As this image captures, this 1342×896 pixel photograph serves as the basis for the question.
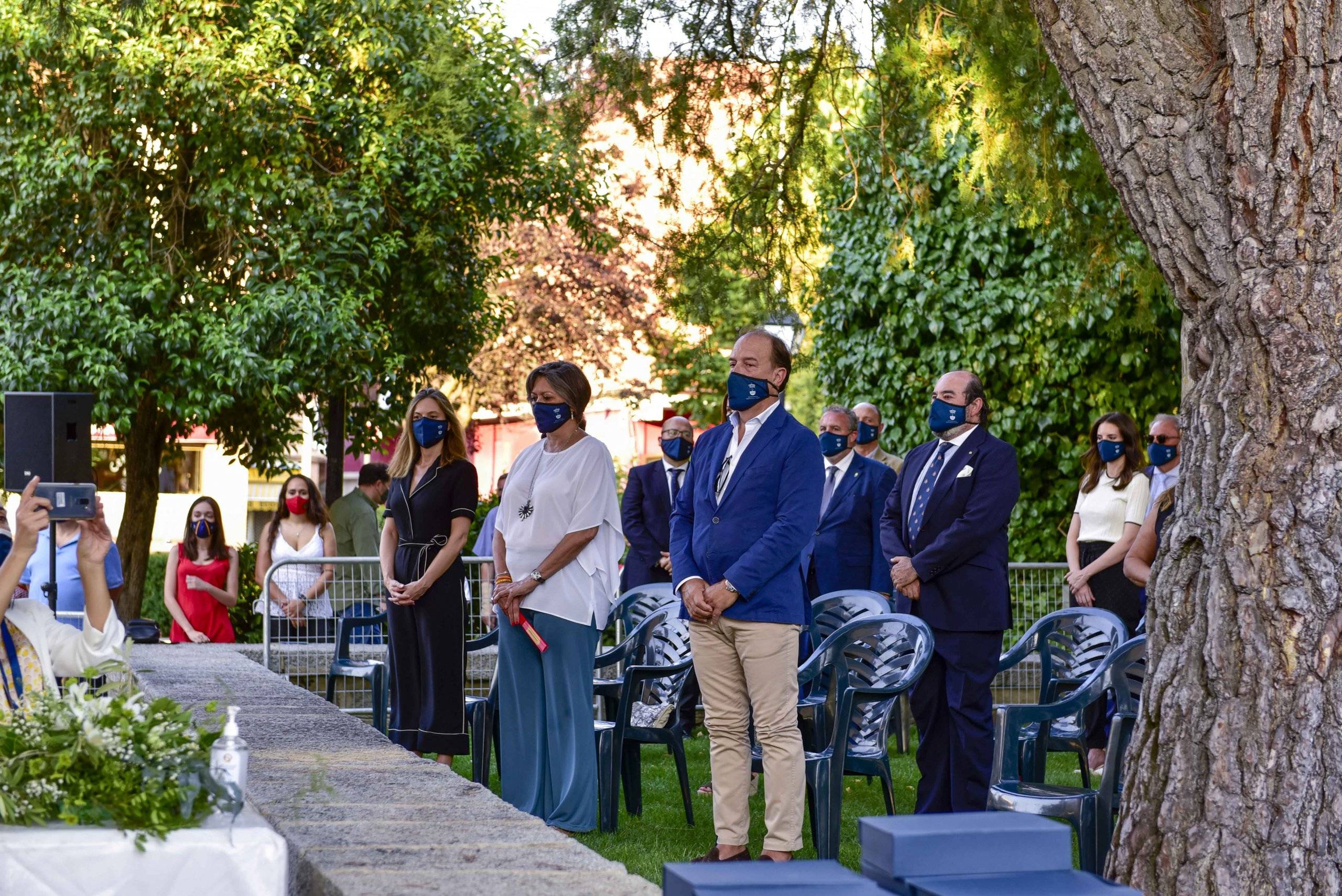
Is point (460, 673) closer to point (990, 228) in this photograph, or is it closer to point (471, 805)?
point (471, 805)

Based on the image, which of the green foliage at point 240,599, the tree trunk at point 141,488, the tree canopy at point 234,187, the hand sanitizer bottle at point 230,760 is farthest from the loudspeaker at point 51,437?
the tree trunk at point 141,488

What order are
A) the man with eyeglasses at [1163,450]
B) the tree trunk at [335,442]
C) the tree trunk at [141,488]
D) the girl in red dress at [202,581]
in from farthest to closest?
the tree trunk at [141,488] < the tree trunk at [335,442] < the girl in red dress at [202,581] < the man with eyeglasses at [1163,450]

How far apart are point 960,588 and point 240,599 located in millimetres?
8954

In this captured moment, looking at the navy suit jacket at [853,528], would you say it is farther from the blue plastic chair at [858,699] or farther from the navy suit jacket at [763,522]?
the navy suit jacket at [763,522]

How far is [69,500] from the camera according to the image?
14.6 ft

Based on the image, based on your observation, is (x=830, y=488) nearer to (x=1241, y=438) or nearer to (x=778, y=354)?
(x=778, y=354)

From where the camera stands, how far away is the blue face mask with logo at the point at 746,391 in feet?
18.5

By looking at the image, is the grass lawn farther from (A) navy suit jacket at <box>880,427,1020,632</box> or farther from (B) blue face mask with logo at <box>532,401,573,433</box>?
(B) blue face mask with logo at <box>532,401,573,433</box>

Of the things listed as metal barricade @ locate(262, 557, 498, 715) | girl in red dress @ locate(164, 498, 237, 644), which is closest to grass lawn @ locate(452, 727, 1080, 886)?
metal barricade @ locate(262, 557, 498, 715)

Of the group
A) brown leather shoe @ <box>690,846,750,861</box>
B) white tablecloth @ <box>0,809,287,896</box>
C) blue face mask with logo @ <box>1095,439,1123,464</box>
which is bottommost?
brown leather shoe @ <box>690,846,750,861</box>

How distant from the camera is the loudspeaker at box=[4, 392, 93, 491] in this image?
612 cm

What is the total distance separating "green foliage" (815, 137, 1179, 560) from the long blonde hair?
4791 mm

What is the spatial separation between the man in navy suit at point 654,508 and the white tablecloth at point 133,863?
744 centimetres

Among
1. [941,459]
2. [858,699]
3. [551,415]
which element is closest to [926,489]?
[941,459]
